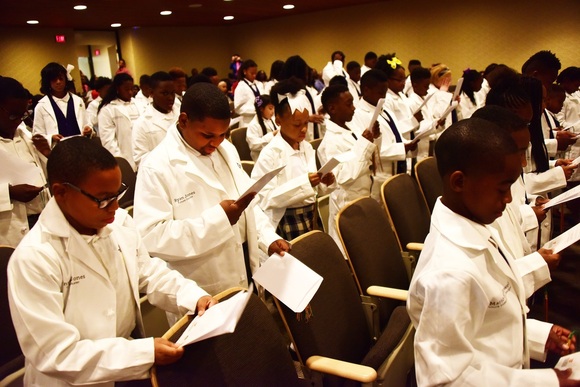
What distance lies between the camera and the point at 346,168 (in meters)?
3.25

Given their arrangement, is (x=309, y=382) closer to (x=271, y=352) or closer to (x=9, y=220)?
(x=271, y=352)

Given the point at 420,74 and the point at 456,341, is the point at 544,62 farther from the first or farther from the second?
the point at 456,341

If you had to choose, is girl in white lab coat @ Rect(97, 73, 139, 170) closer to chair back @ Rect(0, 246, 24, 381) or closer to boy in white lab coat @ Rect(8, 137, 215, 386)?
chair back @ Rect(0, 246, 24, 381)

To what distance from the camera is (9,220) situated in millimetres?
2807

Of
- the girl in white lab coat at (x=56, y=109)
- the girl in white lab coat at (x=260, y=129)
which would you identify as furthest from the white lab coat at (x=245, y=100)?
the girl in white lab coat at (x=56, y=109)

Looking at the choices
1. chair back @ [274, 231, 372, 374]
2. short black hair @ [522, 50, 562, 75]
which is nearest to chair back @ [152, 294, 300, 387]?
chair back @ [274, 231, 372, 374]

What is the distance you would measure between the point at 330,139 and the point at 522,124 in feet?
5.37

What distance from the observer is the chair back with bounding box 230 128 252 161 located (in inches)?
210

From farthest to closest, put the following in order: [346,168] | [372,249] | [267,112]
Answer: [267,112]
[346,168]
[372,249]

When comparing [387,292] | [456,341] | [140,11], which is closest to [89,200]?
[456,341]

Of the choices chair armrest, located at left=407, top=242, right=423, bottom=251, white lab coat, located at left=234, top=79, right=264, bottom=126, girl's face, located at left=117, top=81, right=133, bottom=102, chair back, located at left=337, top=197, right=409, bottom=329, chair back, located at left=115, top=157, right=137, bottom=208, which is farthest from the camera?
white lab coat, located at left=234, top=79, right=264, bottom=126

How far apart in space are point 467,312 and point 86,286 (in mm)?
1141

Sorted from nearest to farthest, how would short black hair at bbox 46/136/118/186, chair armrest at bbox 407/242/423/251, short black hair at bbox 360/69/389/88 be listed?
short black hair at bbox 46/136/118/186
chair armrest at bbox 407/242/423/251
short black hair at bbox 360/69/389/88

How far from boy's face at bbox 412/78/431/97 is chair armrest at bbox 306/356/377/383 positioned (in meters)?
5.01
